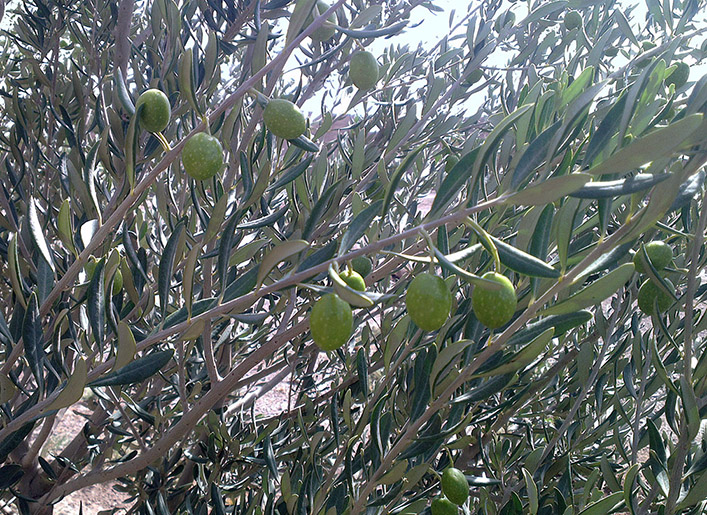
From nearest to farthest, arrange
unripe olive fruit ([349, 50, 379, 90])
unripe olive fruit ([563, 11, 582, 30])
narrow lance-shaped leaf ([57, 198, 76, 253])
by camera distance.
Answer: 1. narrow lance-shaped leaf ([57, 198, 76, 253])
2. unripe olive fruit ([349, 50, 379, 90])
3. unripe olive fruit ([563, 11, 582, 30])

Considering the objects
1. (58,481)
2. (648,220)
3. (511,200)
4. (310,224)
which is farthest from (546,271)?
(58,481)

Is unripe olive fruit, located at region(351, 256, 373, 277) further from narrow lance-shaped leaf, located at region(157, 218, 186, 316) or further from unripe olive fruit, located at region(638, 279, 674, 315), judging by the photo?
unripe olive fruit, located at region(638, 279, 674, 315)

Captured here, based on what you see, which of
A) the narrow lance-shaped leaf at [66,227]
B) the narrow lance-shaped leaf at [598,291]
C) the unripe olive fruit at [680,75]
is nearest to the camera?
the narrow lance-shaped leaf at [598,291]

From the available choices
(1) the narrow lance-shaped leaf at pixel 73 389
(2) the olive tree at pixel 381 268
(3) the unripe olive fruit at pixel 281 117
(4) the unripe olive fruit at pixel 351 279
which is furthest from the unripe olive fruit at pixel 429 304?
(1) the narrow lance-shaped leaf at pixel 73 389

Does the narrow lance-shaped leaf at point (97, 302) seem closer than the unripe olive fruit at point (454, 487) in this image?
Yes

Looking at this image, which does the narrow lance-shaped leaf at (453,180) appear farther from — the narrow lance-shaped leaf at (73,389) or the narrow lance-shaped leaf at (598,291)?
the narrow lance-shaped leaf at (73,389)

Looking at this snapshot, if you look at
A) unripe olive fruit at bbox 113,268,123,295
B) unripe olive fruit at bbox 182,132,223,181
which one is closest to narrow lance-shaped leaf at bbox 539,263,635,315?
unripe olive fruit at bbox 182,132,223,181

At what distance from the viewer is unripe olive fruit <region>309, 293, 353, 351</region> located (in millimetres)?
770

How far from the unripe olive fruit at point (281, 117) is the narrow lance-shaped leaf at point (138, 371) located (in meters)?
0.40

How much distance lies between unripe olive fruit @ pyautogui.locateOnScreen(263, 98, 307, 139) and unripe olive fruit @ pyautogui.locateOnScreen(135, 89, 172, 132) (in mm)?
169

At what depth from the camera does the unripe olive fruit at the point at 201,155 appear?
2.86 feet

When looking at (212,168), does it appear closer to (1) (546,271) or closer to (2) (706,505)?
(1) (546,271)

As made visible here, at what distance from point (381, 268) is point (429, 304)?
0.60m

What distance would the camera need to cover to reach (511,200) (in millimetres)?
701
